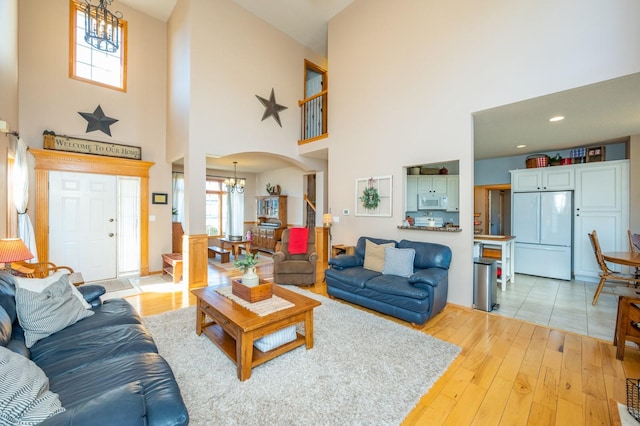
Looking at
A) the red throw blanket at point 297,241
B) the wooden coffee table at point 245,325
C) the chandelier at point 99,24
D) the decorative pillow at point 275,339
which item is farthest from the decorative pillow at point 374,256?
the chandelier at point 99,24

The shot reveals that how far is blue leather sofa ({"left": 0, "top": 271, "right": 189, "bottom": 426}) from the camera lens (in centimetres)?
104

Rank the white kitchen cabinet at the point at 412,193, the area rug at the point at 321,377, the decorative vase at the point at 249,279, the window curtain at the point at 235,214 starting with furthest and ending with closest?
the window curtain at the point at 235,214, the white kitchen cabinet at the point at 412,193, the decorative vase at the point at 249,279, the area rug at the point at 321,377

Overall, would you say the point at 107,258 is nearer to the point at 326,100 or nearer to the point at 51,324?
the point at 51,324

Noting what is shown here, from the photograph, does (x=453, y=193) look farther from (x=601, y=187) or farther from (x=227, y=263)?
(x=227, y=263)

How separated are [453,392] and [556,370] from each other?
106cm

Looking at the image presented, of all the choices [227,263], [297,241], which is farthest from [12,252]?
[227,263]

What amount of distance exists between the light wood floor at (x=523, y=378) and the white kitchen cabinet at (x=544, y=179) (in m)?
3.47

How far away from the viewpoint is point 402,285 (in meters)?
3.22

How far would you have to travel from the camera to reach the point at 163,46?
5.86 meters

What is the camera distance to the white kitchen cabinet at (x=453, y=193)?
5.96 metres

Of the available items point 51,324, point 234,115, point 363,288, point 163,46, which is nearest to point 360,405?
point 363,288

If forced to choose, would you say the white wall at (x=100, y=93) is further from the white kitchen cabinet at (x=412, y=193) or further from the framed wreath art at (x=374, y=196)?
the white kitchen cabinet at (x=412, y=193)

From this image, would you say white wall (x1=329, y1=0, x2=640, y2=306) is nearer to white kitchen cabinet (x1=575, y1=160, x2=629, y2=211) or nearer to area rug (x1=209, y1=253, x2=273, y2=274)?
area rug (x1=209, y1=253, x2=273, y2=274)

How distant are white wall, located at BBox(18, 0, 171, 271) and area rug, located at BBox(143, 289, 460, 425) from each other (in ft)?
13.1
